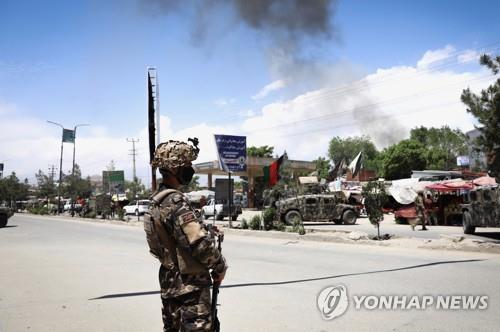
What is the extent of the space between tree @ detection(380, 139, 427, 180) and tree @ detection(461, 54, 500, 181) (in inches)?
1749

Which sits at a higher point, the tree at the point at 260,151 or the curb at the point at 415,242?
the tree at the point at 260,151

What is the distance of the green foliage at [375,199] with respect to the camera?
14359 mm

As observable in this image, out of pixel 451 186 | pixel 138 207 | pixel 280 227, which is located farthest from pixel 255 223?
pixel 138 207

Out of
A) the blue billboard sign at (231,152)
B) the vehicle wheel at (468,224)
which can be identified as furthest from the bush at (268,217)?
the vehicle wheel at (468,224)

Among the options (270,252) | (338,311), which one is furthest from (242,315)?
(270,252)

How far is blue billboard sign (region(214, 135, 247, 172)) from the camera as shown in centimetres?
2055

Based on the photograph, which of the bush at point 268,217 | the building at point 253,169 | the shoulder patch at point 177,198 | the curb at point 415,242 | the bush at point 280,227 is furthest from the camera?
the building at point 253,169

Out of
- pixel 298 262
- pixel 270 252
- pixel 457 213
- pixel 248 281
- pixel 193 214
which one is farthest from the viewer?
pixel 457 213

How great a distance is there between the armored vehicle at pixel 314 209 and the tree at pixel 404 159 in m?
33.8

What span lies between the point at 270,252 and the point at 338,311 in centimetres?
650

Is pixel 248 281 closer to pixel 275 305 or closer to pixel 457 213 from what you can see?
pixel 275 305

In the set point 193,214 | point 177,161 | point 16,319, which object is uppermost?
point 177,161

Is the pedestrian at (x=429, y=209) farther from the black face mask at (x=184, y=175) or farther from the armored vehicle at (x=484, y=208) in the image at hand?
the black face mask at (x=184, y=175)

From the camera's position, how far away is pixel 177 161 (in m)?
2.98
